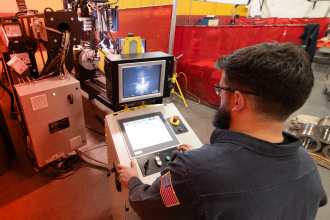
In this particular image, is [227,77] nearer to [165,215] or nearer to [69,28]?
[165,215]

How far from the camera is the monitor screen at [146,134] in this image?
1.06 metres

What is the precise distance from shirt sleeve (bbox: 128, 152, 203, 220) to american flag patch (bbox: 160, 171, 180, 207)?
0.01m

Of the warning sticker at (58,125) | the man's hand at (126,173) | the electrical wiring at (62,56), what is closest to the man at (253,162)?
the man's hand at (126,173)

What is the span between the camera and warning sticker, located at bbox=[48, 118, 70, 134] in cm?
173

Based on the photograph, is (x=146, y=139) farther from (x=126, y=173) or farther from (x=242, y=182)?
(x=242, y=182)

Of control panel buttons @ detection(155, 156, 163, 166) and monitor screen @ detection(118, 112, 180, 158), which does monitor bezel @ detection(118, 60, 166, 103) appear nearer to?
monitor screen @ detection(118, 112, 180, 158)

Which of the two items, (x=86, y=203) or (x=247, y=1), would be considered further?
(x=247, y=1)

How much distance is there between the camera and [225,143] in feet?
2.03

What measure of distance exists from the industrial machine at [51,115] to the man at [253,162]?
1377 millimetres

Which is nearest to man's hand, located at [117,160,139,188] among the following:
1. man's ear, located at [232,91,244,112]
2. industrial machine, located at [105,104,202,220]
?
industrial machine, located at [105,104,202,220]

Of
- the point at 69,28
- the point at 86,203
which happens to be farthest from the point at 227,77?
the point at 86,203

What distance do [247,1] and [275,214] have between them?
310 inches

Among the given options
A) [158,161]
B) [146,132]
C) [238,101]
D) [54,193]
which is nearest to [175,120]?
[146,132]

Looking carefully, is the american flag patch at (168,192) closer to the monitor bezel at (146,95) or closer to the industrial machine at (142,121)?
the industrial machine at (142,121)
